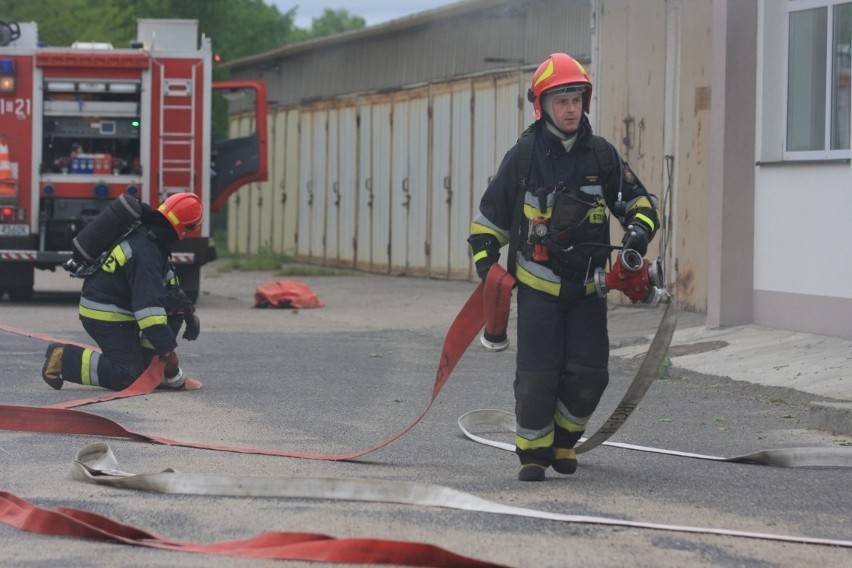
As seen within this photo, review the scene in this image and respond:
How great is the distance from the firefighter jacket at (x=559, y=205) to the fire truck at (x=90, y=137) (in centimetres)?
1102

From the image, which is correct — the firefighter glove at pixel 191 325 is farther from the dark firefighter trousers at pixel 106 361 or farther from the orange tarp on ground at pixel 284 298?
the orange tarp on ground at pixel 284 298

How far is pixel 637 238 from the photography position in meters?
6.20

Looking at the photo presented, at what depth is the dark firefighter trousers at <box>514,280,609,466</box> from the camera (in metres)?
6.27

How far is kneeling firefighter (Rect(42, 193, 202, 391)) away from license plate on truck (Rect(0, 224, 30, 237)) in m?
7.43

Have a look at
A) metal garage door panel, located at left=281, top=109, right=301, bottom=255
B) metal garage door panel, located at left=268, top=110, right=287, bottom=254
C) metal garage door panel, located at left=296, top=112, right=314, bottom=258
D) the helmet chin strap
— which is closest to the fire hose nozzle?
the helmet chin strap

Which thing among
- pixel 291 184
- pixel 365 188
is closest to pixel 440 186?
pixel 365 188

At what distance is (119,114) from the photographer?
17.1 m

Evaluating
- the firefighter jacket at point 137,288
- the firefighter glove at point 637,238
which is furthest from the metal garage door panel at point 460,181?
the firefighter glove at point 637,238

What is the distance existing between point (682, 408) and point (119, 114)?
32.8 feet

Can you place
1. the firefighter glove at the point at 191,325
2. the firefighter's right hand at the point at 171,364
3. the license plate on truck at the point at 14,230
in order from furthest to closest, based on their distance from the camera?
1. the license plate on truck at the point at 14,230
2. the firefighter glove at the point at 191,325
3. the firefighter's right hand at the point at 171,364

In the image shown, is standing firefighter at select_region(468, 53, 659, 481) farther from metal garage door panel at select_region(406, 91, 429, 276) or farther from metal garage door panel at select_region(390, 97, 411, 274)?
metal garage door panel at select_region(390, 97, 411, 274)

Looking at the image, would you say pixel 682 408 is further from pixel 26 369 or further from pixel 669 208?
pixel 669 208

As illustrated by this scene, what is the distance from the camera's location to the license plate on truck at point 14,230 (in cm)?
1662

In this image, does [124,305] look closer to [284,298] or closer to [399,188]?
[284,298]
